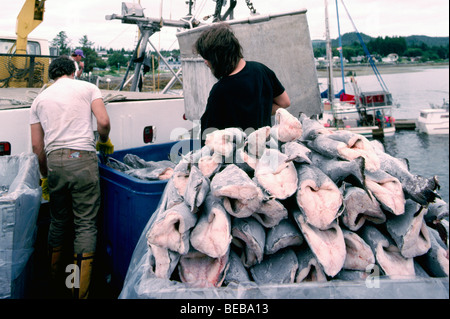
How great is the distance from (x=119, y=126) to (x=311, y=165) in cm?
260

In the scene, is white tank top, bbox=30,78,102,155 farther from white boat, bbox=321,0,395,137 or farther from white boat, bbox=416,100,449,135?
white boat, bbox=416,100,449,135

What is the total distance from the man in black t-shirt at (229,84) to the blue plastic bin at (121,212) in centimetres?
58

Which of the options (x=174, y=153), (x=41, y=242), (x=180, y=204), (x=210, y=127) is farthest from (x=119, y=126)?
(x=180, y=204)

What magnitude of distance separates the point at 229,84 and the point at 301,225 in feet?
3.98

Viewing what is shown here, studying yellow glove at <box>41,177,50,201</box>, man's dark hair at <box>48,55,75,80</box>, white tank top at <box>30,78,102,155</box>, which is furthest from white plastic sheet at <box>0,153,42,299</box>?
man's dark hair at <box>48,55,75,80</box>

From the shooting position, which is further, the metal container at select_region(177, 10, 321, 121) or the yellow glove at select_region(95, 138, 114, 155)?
the metal container at select_region(177, 10, 321, 121)

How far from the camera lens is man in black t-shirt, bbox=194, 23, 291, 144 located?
7.32 ft

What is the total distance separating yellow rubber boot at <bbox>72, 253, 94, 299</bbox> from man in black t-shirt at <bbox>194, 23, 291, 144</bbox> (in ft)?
4.76

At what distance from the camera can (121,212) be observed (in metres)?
2.65

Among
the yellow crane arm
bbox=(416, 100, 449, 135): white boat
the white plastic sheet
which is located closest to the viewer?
the white plastic sheet

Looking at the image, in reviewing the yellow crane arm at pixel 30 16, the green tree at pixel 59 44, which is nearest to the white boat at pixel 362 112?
the green tree at pixel 59 44

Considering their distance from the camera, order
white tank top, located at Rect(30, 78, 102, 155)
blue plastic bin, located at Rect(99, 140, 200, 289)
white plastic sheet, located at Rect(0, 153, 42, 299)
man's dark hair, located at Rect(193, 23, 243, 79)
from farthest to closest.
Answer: white tank top, located at Rect(30, 78, 102, 155) → blue plastic bin, located at Rect(99, 140, 200, 289) → man's dark hair, located at Rect(193, 23, 243, 79) → white plastic sheet, located at Rect(0, 153, 42, 299)

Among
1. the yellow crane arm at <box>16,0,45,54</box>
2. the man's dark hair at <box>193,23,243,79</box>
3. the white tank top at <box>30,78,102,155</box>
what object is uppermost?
the yellow crane arm at <box>16,0,45,54</box>
